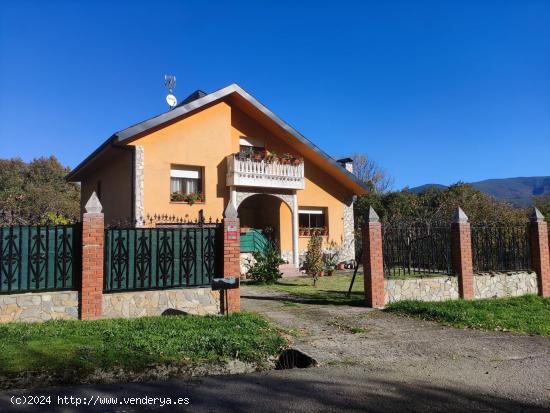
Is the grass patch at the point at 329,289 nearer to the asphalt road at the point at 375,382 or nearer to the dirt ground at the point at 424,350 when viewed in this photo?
the dirt ground at the point at 424,350

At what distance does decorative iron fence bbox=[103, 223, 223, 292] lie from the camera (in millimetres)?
8336

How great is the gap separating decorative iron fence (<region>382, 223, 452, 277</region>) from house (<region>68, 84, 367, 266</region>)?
25.9 feet

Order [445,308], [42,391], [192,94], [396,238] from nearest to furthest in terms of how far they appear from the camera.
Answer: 1. [42,391]
2. [445,308]
3. [396,238]
4. [192,94]

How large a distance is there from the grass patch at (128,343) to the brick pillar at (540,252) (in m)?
9.05

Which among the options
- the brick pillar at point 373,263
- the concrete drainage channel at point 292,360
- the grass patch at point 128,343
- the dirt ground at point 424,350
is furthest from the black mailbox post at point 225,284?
the brick pillar at point 373,263

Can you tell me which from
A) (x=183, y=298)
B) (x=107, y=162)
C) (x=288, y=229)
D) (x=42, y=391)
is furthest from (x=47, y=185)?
(x=42, y=391)

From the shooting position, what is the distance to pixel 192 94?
73.0ft

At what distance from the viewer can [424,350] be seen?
6.87 m

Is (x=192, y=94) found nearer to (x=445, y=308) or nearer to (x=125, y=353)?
(x=445, y=308)

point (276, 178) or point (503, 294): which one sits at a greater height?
point (276, 178)

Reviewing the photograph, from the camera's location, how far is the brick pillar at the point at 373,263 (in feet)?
33.7

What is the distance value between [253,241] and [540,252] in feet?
37.2

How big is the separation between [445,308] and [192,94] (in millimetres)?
16553

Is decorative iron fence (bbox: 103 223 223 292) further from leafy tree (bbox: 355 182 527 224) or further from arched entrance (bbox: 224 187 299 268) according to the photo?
leafy tree (bbox: 355 182 527 224)
